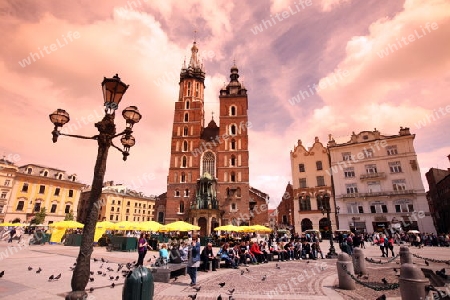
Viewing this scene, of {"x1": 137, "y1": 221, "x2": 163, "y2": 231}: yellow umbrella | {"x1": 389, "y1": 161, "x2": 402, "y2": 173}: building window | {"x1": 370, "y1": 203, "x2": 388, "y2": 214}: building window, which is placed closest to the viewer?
{"x1": 137, "y1": 221, "x2": 163, "y2": 231}: yellow umbrella

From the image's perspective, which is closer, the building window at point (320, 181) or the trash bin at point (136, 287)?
the trash bin at point (136, 287)

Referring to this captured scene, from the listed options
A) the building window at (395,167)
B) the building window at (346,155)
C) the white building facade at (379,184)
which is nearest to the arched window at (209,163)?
the white building facade at (379,184)

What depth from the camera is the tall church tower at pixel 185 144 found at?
131 ft

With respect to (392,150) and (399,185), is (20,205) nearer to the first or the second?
(399,185)

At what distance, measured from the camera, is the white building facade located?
3166 centimetres

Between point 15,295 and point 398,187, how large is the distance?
39.8m

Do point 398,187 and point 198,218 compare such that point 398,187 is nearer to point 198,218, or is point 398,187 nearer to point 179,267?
point 198,218

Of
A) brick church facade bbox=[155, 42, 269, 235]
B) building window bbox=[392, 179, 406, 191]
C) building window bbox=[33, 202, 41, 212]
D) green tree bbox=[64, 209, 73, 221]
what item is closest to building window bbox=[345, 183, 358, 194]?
building window bbox=[392, 179, 406, 191]

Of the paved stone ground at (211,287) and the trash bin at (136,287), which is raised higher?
the trash bin at (136,287)

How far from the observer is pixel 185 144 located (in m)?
43.7

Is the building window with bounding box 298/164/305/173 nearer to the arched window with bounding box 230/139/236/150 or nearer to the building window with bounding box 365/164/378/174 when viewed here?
the building window with bounding box 365/164/378/174

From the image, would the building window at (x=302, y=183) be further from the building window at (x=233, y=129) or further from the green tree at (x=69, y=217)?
the green tree at (x=69, y=217)

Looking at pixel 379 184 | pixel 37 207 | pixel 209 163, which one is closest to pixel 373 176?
pixel 379 184

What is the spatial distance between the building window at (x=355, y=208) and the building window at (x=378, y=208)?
4.33ft
